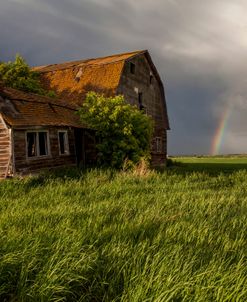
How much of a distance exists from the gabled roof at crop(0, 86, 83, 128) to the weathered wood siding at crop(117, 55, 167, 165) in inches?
231

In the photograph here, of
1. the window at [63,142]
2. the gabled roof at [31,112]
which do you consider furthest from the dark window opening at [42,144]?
the window at [63,142]

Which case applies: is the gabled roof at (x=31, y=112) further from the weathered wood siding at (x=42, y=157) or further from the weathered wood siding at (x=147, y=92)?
the weathered wood siding at (x=147, y=92)

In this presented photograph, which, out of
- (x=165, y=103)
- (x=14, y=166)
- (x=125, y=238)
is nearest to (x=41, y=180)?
(x=14, y=166)

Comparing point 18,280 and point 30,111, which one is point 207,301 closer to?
point 18,280

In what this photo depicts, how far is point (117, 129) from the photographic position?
780 inches

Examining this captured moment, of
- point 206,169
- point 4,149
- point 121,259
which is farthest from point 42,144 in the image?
point 121,259

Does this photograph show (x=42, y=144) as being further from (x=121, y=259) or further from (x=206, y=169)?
(x=121, y=259)

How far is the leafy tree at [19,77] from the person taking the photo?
24.9 meters

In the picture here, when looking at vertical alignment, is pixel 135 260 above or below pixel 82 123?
below

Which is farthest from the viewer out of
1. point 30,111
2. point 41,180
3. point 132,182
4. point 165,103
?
point 165,103

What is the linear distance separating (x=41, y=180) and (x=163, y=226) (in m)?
8.76

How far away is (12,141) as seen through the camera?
15.5 meters

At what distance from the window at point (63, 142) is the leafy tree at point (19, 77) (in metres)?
6.45

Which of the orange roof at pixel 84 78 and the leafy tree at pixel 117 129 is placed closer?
the leafy tree at pixel 117 129
